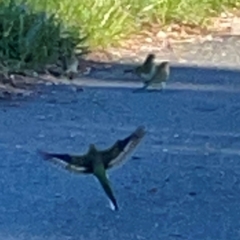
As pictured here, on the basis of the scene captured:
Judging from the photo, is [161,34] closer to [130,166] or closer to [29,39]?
[29,39]

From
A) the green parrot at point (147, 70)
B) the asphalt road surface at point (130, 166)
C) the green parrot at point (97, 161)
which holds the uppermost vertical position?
the green parrot at point (97, 161)

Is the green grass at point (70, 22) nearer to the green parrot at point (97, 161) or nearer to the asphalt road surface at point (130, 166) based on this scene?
the asphalt road surface at point (130, 166)

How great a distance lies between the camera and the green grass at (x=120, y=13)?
435 inches

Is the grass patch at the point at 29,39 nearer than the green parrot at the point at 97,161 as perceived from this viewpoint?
No

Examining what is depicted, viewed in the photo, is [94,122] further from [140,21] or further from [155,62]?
[140,21]

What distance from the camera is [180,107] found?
9258mm

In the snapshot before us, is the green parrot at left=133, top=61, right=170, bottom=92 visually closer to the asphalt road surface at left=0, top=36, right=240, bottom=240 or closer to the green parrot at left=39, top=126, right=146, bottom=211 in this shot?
the asphalt road surface at left=0, top=36, right=240, bottom=240

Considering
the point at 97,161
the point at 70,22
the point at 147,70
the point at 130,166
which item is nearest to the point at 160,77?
the point at 147,70

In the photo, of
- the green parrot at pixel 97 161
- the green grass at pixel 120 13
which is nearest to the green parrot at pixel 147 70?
the green grass at pixel 120 13

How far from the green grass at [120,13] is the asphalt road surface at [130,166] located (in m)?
1.14

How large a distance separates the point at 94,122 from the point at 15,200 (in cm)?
200

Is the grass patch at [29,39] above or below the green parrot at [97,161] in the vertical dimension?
below

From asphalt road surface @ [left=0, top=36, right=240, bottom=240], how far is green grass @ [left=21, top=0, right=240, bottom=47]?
44.9 inches

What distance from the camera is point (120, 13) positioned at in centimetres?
1177
